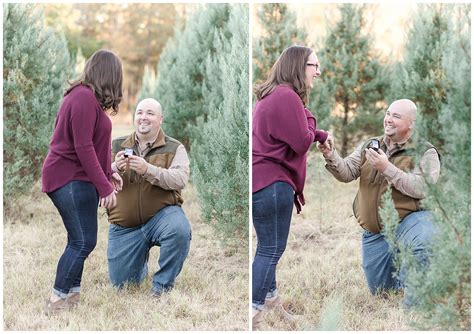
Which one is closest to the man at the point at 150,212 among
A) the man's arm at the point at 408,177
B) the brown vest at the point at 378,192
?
the brown vest at the point at 378,192

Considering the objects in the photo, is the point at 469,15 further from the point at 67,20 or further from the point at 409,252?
the point at 67,20

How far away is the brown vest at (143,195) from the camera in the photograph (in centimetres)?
366

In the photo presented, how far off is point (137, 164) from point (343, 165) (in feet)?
3.48

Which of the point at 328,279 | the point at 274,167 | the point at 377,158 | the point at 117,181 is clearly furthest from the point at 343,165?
the point at 117,181

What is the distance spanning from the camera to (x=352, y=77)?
6.86 metres

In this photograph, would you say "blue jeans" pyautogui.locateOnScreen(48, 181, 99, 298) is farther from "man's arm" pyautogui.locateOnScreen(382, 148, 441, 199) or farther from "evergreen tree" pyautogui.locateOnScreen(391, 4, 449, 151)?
"evergreen tree" pyautogui.locateOnScreen(391, 4, 449, 151)

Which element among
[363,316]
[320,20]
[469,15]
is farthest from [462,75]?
[320,20]

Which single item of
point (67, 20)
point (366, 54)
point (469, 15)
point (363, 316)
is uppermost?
point (67, 20)

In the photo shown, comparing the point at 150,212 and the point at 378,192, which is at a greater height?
the point at 378,192

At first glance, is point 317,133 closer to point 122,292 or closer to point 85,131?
point 85,131

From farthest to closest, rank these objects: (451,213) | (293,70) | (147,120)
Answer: (147,120) → (293,70) → (451,213)

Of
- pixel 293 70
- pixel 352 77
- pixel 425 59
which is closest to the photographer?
pixel 293 70

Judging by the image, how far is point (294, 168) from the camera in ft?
10.3

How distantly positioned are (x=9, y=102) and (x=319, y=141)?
9.56 ft
